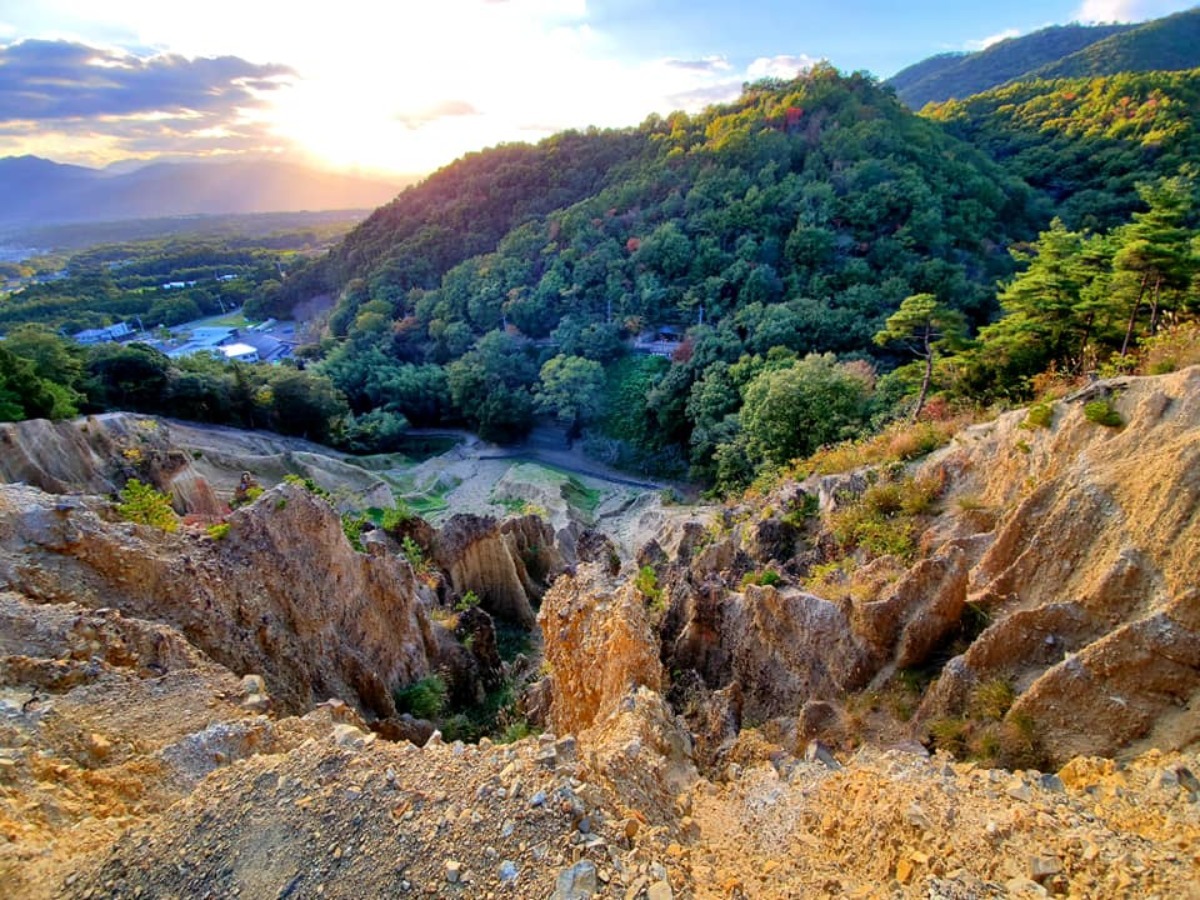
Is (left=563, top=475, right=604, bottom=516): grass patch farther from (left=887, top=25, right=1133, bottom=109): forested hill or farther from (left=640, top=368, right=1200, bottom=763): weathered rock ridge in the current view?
(left=887, top=25, right=1133, bottom=109): forested hill

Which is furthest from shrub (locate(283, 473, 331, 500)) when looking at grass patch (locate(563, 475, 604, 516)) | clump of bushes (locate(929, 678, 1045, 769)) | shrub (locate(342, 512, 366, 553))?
grass patch (locate(563, 475, 604, 516))

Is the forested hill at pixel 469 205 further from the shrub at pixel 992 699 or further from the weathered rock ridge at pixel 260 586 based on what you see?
→ the shrub at pixel 992 699

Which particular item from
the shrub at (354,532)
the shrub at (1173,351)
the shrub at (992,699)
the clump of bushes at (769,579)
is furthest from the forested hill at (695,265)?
the shrub at (992,699)

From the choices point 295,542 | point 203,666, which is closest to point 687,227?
point 295,542

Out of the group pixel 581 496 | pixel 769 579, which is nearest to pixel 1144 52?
pixel 581 496

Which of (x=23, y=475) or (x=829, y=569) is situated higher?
(x=23, y=475)

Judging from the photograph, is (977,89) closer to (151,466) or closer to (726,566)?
(726,566)
